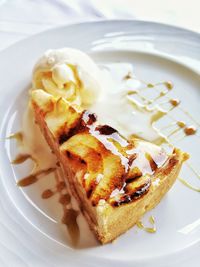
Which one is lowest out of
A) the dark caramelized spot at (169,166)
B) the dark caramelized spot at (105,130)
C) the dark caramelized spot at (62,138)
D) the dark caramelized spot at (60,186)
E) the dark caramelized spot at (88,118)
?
the dark caramelized spot at (60,186)

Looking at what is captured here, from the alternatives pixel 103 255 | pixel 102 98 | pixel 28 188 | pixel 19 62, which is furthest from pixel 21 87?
pixel 103 255

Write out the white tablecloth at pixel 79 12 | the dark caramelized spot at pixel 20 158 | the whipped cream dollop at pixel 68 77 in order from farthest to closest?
the white tablecloth at pixel 79 12 → the whipped cream dollop at pixel 68 77 → the dark caramelized spot at pixel 20 158

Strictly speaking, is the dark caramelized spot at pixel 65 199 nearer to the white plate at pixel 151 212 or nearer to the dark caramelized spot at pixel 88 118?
the white plate at pixel 151 212

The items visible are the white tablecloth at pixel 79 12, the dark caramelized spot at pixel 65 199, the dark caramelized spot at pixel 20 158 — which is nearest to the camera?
the dark caramelized spot at pixel 65 199

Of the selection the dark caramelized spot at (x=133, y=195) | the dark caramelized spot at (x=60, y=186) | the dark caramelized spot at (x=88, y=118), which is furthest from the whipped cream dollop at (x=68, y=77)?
the dark caramelized spot at (x=133, y=195)

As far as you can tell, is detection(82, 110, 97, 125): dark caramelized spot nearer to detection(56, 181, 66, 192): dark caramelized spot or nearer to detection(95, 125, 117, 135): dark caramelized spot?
detection(95, 125, 117, 135): dark caramelized spot

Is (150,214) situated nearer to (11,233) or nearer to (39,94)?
(11,233)
